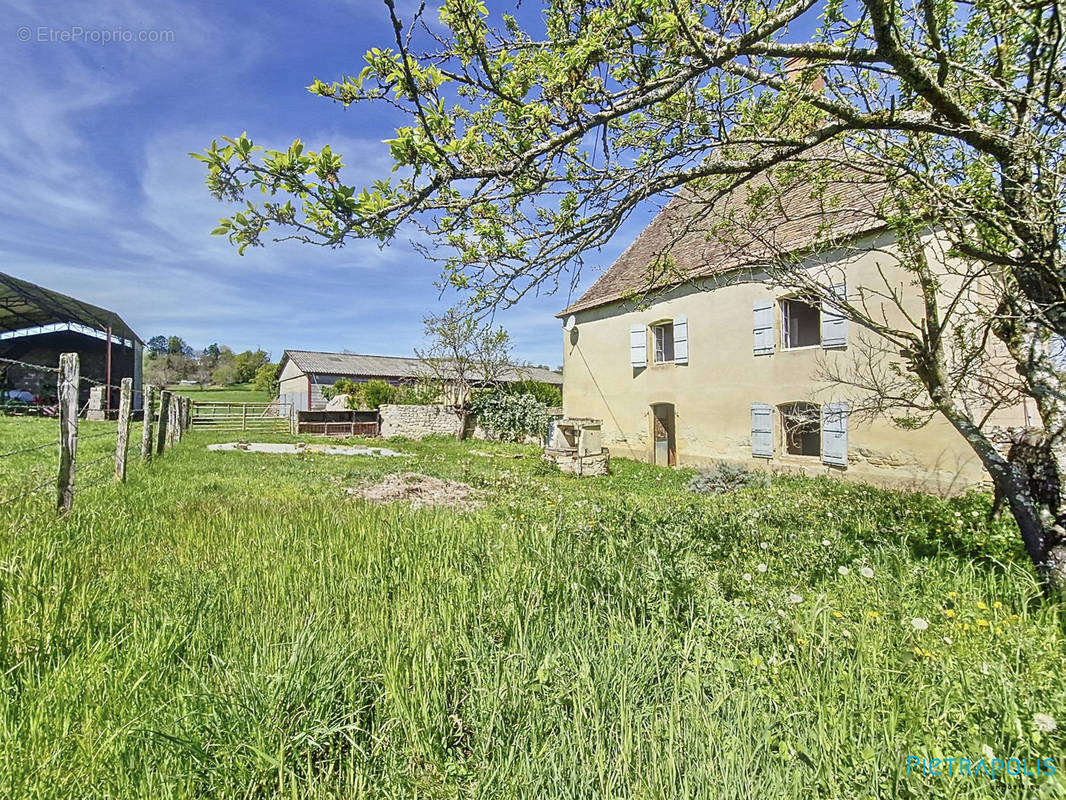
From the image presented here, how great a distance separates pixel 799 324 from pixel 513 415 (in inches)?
483

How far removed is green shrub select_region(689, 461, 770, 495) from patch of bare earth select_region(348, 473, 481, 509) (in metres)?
4.45

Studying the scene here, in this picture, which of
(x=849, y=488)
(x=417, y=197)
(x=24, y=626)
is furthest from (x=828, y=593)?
(x=849, y=488)

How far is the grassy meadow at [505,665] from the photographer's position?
1.58m

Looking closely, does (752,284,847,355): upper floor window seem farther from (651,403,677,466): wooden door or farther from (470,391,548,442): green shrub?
A: (470,391,548,442): green shrub

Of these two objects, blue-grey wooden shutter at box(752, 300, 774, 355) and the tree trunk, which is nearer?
the tree trunk

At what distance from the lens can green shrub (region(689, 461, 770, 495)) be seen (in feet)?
31.4

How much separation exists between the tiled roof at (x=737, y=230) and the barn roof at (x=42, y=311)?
22591 millimetres

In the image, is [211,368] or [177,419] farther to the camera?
[211,368]

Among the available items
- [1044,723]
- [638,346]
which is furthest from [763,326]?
[1044,723]

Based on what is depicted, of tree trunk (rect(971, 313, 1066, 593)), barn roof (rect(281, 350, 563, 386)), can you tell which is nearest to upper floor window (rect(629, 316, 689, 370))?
tree trunk (rect(971, 313, 1066, 593))

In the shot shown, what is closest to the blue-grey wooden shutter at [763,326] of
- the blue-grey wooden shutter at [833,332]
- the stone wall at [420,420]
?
the blue-grey wooden shutter at [833,332]

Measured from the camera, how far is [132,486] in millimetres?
6172

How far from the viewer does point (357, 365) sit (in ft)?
122

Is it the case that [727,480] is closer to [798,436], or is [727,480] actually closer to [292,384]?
[798,436]
